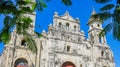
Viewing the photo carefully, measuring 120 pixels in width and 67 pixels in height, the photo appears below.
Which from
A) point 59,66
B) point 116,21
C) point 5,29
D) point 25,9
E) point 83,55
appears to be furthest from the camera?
point 83,55

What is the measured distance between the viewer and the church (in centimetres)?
2527

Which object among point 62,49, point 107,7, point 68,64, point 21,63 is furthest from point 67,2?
point 68,64

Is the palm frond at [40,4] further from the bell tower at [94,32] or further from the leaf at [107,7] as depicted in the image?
the bell tower at [94,32]

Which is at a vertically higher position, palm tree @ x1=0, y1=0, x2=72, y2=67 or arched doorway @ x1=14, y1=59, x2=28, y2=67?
palm tree @ x1=0, y1=0, x2=72, y2=67

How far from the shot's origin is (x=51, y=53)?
26938 mm

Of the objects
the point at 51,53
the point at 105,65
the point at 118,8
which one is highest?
the point at 118,8

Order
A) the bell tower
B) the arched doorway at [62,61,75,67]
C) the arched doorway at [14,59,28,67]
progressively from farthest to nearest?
the bell tower
the arched doorway at [62,61,75,67]
the arched doorway at [14,59,28,67]

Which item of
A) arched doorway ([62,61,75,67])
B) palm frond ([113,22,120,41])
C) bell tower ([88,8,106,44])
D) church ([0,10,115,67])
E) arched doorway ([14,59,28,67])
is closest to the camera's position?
palm frond ([113,22,120,41])

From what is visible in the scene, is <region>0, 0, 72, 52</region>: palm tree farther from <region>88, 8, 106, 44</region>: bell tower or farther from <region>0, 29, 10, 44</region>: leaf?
<region>88, 8, 106, 44</region>: bell tower

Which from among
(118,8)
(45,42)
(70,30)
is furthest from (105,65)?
(118,8)

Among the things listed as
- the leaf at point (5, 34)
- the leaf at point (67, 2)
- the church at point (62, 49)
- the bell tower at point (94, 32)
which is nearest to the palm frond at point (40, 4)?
the leaf at point (67, 2)

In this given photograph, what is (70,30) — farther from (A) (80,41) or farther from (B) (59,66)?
(B) (59,66)

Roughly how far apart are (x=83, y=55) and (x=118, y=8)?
81.1ft

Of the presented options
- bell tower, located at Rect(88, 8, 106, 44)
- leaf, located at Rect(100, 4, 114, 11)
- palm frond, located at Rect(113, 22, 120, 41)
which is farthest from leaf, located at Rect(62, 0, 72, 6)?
bell tower, located at Rect(88, 8, 106, 44)
